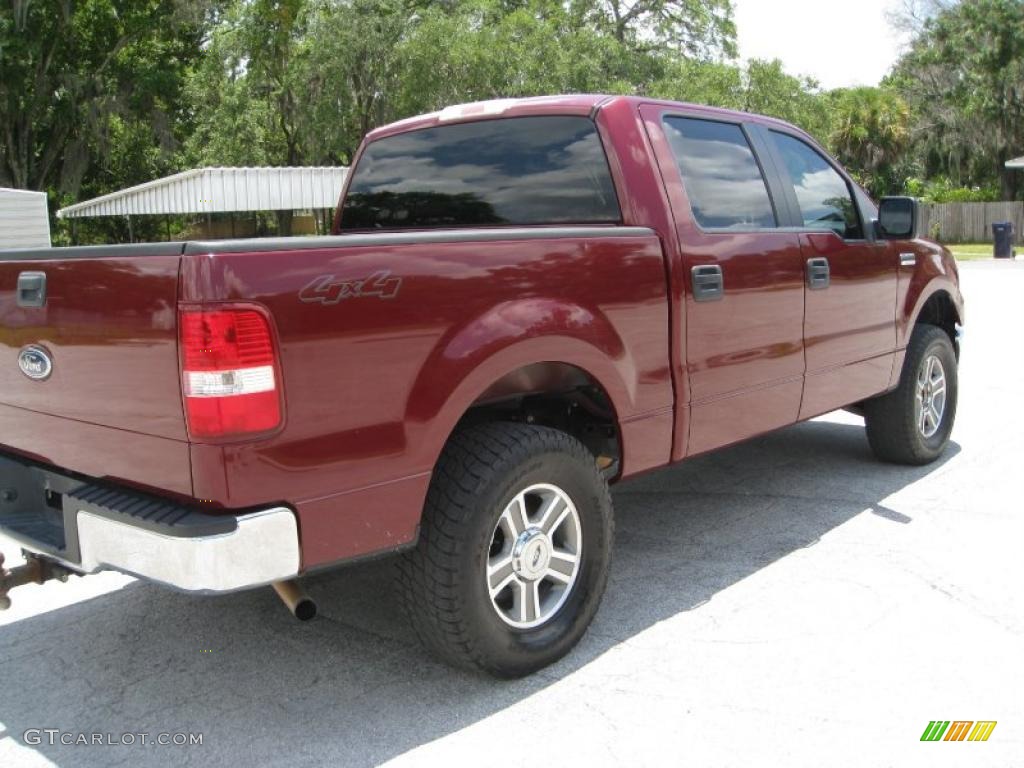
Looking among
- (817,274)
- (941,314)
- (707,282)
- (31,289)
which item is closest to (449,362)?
(31,289)

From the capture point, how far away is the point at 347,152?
2820cm

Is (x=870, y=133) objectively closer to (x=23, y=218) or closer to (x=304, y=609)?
(x=23, y=218)

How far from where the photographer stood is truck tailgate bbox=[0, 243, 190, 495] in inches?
106

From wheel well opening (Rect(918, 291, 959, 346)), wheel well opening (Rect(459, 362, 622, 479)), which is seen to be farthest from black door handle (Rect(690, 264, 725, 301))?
wheel well opening (Rect(918, 291, 959, 346))

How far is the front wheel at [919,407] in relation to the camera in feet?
19.2

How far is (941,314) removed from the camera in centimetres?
628

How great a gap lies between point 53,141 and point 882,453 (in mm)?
28295

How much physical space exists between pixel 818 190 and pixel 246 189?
17580 millimetres

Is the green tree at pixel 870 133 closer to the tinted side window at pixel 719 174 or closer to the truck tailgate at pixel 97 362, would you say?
the tinted side window at pixel 719 174

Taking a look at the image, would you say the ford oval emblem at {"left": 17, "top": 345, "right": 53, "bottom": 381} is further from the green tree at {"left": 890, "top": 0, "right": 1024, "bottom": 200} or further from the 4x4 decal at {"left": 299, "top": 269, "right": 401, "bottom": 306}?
the green tree at {"left": 890, "top": 0, "right": 1024, "bottom": 200}

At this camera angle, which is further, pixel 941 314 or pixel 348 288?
pixel 941 314

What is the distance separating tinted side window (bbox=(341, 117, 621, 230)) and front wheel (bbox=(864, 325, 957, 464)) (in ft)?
8.84

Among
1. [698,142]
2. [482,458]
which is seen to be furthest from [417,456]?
[698,142]

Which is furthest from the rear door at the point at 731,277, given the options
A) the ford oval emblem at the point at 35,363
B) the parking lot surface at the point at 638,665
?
the ford oval emblem at the point at 35,363
